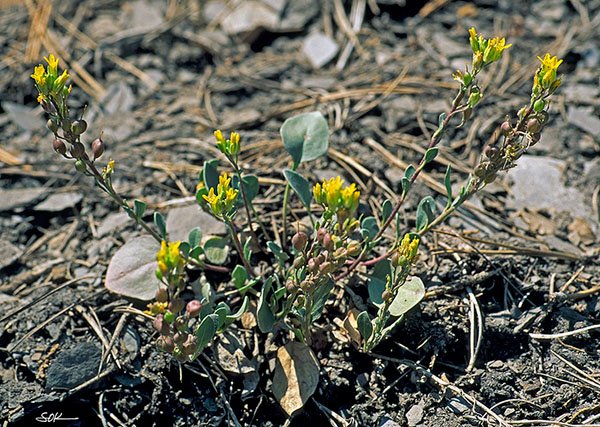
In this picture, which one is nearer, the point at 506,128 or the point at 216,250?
the point at 506,128

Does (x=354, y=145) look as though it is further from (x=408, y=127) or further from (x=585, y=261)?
(x=585, y=261)

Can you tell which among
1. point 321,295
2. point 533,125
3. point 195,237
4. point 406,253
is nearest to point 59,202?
point 195,237

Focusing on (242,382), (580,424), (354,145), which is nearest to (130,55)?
(354,145)

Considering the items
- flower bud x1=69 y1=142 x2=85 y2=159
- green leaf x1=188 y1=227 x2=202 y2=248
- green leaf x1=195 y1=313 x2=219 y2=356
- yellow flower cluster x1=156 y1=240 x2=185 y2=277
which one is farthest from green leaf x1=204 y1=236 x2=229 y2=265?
yellow flower cluster x1=156 y1=240 x2=185 y2=277

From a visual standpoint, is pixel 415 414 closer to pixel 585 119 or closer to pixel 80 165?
pixel 80 165

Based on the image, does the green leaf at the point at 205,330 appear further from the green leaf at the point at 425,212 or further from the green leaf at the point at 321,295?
the green leaf at the point at 425,212

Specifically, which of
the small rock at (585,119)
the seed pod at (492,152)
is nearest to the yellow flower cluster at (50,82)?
the seed pod at (492,152)
